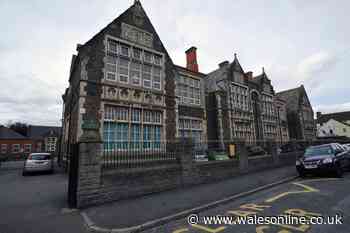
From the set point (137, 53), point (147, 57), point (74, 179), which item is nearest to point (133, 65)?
point (137, 53)

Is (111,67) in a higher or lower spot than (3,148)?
higher

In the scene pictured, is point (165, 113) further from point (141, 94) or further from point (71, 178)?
point (71, 178)

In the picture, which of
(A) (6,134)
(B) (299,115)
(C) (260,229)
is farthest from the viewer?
(A) (6,134)

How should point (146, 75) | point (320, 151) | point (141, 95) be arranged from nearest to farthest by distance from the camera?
point (320, 151) < point (141, 95) < point (146, 75)

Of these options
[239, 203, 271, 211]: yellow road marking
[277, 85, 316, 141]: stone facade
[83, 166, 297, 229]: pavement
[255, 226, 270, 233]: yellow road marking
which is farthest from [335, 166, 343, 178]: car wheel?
[277, 85, 316, 141]: stone facade

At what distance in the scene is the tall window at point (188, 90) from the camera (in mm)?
16708

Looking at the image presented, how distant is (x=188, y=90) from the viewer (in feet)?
56.7

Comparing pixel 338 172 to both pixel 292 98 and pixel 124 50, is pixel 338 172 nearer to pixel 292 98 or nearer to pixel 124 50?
pixel 124 50

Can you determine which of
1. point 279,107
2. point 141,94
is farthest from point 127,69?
point 279,107

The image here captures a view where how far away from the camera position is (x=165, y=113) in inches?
560

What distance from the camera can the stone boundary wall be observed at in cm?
632

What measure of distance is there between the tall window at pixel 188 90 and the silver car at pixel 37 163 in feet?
39.5

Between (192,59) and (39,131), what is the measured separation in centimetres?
5689

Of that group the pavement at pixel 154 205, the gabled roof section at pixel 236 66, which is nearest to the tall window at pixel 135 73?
the pavement at pixel 154 205
